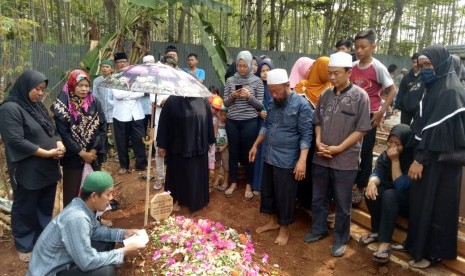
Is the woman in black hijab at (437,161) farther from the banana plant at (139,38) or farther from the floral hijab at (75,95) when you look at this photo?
the banana plant at (139,38)

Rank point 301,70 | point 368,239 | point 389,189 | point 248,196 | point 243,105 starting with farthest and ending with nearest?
1. point 248,196
2. point 243,105
3. point 301,70
4. point 368,239
5. point 389,189

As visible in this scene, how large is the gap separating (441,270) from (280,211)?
1.57 m

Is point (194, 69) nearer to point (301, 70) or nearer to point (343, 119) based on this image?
point (301, 70)

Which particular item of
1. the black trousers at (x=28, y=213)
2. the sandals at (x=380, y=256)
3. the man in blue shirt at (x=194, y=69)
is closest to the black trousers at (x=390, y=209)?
the sandals at (x=380, y=256)

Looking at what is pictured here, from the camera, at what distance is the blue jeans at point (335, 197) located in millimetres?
3578

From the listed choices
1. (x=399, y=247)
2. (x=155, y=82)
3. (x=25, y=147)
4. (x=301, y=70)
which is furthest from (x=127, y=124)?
(x=399, y=247)

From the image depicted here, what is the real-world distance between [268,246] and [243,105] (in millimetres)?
1778

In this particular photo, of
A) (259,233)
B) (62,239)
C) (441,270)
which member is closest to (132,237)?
(62,239)

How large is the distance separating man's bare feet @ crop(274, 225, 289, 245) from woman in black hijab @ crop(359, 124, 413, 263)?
80cm

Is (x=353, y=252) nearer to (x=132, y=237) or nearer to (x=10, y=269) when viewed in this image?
(x=132, y=237)

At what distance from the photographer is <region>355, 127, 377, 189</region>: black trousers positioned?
13.4ft

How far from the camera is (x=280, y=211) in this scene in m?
3.94

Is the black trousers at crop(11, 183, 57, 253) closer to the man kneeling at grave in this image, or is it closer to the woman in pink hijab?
the man kneeling at grave

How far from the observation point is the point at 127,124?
6.04 meters
